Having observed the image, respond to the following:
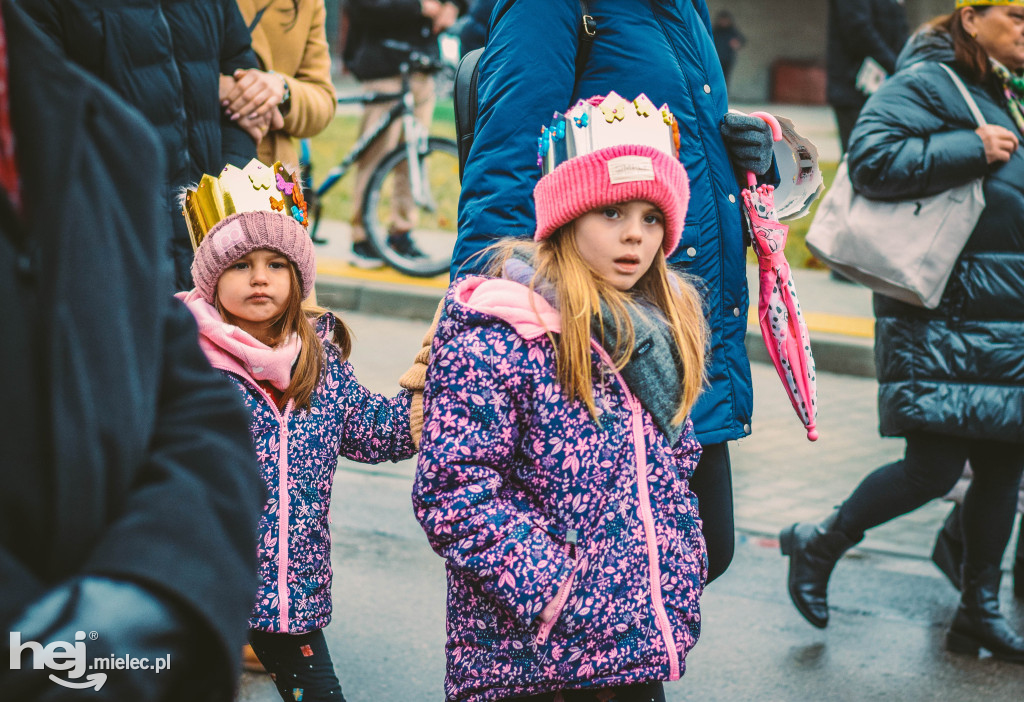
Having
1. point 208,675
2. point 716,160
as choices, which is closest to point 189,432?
point 208,675

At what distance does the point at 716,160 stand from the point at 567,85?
39 cm

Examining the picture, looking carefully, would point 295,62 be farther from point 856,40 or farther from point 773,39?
point 773,39

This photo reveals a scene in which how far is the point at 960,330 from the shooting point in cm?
407

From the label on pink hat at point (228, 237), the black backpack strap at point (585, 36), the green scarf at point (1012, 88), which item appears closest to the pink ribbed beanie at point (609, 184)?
the black backpack strap at point (585, 36)

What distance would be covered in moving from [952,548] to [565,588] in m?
2.59

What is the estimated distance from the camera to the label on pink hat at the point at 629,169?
8.28 ft

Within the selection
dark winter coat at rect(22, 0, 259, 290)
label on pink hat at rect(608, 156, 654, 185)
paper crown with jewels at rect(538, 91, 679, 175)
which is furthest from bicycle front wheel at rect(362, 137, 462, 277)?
label on pink hat at rect(608, 156, 654, 185)

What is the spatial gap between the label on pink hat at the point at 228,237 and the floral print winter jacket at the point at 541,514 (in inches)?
32.6

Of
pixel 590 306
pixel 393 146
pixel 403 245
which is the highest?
pixel 590 306

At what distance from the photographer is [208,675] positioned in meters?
1.32

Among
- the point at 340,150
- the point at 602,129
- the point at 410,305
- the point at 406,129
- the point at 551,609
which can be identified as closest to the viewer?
the point at 551,609

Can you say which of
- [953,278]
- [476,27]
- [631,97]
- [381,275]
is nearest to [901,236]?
[953,278]

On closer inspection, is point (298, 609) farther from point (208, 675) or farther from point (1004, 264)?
point (1004, 264)

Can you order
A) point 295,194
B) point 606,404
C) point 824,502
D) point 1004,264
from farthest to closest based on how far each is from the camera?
point 824,502 → point 1004,264 → point 295,194 → point 606,404
